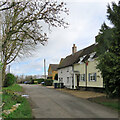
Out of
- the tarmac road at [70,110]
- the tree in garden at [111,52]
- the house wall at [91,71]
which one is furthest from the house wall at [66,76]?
the tree in garden at [111,52]

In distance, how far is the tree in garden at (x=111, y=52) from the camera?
9.34 meters

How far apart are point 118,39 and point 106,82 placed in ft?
9.93

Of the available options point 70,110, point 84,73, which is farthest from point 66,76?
point 70,110

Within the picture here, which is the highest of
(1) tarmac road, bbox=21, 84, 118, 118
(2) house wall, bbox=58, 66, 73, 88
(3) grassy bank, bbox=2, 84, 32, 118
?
(2) house wall, bbox=58, 66, 73, 88

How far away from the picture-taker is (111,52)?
980cm

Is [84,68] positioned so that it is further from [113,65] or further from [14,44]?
[113,65]

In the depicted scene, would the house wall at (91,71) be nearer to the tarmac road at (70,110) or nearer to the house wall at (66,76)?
the house wall at (66,76)

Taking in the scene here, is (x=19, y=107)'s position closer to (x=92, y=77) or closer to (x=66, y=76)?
(x=92, y=77)

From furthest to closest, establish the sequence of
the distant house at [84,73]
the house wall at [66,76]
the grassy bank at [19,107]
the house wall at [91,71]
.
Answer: the house wall at [66,76] → the distant house at [84,73] → the house wall at [91,71] → the grassy bank at [19,107]

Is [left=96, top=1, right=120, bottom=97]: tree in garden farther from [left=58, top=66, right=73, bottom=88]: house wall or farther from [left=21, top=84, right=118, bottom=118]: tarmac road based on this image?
[left=58, top=66, right=73, bottom=88]: house wall

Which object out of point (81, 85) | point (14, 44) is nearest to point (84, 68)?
point (81, 85)

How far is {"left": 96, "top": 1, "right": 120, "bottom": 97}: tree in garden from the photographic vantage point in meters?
9.34

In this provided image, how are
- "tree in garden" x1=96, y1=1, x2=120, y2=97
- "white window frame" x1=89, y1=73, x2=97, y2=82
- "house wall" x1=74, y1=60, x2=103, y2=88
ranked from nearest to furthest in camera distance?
"tree in garden" x1=96, y1=1, x2=120, y2=97
"house wall" x1=74, y1=60, x2=103, y2=88
"white window frame" x1=89, y1=73, x2=97, y2=82

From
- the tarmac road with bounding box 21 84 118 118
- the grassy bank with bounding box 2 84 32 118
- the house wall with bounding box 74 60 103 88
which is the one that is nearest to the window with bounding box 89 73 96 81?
the house wall with bounding box 74 60 103 88
